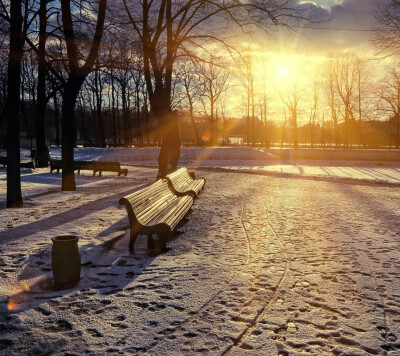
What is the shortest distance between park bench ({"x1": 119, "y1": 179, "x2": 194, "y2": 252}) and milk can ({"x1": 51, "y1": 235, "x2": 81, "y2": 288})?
3.92 feet

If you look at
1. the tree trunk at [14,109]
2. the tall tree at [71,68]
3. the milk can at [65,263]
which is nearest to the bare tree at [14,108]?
the tree trunk at [14,109]

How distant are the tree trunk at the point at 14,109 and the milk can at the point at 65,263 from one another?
5462 mm

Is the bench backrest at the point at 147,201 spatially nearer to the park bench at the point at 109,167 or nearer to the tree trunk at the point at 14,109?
the tree trunk at the point at 14,109

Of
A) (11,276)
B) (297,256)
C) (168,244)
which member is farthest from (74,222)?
(297,256)

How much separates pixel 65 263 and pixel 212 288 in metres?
1.68

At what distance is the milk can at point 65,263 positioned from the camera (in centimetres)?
437

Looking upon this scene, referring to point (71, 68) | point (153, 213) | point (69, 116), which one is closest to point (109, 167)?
point (69, 116)

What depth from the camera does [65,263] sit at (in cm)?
437

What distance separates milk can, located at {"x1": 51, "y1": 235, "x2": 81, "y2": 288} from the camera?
4.37 metres

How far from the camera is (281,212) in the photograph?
29.3 feet

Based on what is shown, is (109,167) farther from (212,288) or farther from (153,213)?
(212,288)

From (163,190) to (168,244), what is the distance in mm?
2199

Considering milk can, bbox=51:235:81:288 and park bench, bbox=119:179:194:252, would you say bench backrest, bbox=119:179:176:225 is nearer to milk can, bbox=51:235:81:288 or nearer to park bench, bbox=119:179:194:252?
park bench, bbox=119:179:194:252

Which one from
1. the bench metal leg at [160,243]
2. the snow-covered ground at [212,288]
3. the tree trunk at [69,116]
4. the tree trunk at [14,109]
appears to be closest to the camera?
the snow-covered ground at [212,288]
